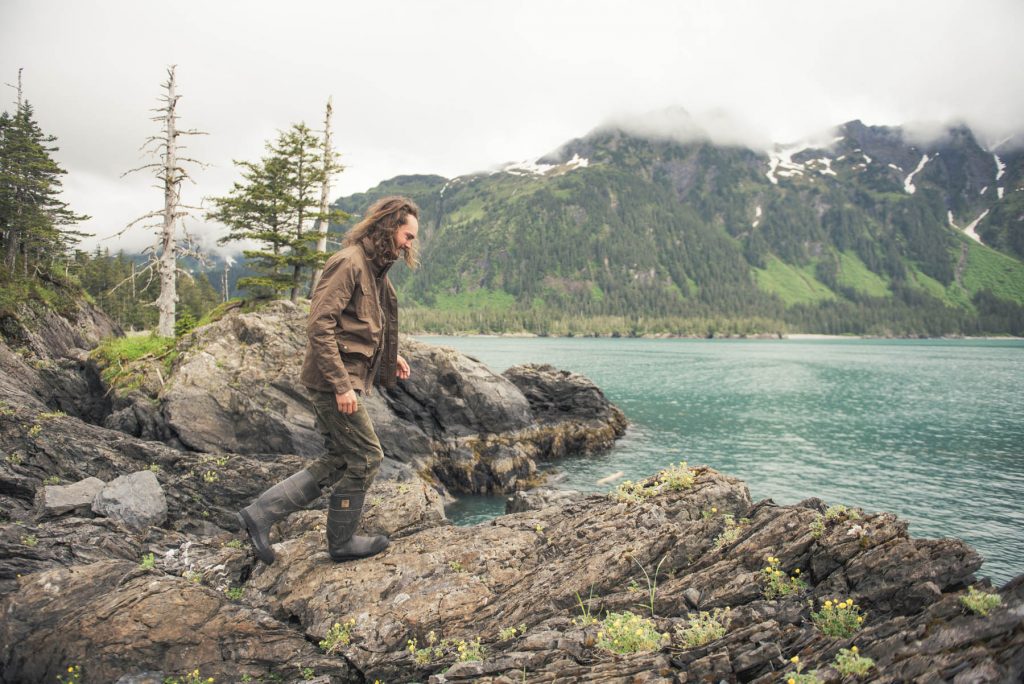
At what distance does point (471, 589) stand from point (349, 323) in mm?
4072

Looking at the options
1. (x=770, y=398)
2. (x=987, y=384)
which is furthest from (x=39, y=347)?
(x=987, y=384)

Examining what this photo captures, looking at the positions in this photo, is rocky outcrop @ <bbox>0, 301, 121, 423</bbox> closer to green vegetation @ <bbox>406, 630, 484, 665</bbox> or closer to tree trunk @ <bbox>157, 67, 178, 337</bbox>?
tree trunk @ <bbox>157, 67, 178, 337</bbox>

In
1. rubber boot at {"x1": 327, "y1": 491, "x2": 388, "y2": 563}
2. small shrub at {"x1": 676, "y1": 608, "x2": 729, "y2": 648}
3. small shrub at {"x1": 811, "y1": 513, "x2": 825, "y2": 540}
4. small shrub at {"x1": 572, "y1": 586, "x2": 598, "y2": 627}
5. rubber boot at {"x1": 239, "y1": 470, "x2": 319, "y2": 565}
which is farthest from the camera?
rubber boot at {"x1": 239, "y1": 470, "x2": 319, "y2": 565}

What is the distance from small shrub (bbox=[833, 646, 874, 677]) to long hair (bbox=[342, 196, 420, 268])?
6.19m

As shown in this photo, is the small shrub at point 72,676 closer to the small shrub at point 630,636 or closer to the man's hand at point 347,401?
the man's hand at point 347,401

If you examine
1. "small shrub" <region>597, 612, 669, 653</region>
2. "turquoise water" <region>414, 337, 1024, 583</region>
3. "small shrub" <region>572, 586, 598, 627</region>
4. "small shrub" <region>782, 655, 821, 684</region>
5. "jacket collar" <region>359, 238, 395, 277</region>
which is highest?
"jacket collar" <region>359, 238, 395, 277</region>

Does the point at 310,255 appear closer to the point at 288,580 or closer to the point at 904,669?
the point at 288,580

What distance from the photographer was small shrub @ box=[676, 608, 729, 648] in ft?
16.3

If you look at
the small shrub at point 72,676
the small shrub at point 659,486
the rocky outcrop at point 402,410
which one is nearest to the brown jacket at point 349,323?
the small shrub at point 72,676

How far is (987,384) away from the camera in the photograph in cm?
6191

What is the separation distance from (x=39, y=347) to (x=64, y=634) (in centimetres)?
2102

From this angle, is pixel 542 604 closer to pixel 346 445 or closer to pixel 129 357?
pixel 346 445

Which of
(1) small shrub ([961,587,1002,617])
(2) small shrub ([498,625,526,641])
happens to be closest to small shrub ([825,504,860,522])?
(1) small shrub ([961,587,1002,617])

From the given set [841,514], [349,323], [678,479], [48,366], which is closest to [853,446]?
[678,479]
